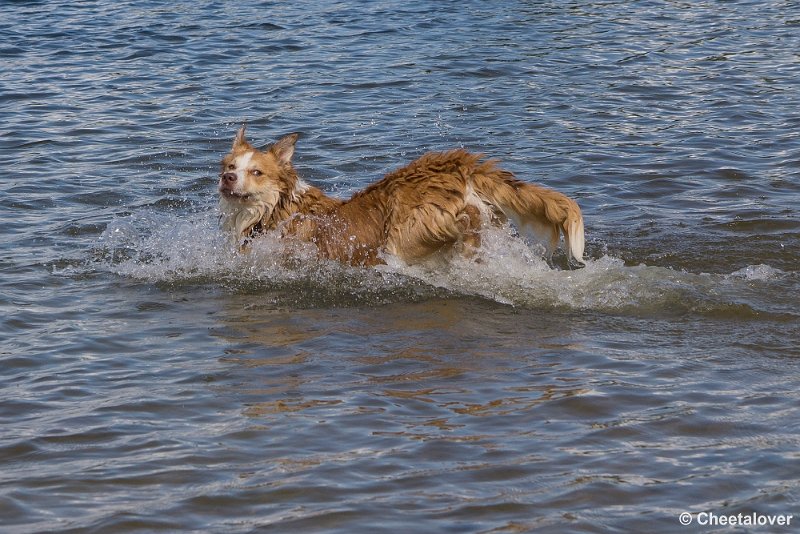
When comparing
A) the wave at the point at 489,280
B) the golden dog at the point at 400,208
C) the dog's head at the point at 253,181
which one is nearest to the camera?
the wave at the point at 489,280

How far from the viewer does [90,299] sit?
25.4ft

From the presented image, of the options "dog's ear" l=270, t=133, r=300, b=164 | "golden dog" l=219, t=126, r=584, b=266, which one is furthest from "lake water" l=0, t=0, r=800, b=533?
"dog's ear" l=270, t=133, r=300, b=164

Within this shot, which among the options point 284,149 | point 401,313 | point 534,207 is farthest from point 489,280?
point 284,149

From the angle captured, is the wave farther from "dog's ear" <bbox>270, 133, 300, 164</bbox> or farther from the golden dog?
"dog's ear" <bbox>270, 133, 300, 164</bbox>

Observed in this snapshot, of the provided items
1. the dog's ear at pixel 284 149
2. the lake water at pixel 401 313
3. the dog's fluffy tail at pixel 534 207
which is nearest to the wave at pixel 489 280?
the lake water at pixel 401 313

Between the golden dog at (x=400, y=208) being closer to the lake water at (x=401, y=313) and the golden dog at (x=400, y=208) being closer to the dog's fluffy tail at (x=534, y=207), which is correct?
the dog's fluffy tail at (x=534, y=207)

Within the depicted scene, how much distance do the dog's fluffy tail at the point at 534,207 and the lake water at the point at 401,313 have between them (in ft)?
0.71

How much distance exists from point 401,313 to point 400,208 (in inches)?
29.4

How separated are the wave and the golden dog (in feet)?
0.37

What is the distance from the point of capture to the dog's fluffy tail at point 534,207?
24.5 ft

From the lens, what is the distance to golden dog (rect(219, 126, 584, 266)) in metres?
7.59

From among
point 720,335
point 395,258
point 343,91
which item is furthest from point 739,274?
point 343,91

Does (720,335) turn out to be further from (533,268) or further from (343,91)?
(343,91)

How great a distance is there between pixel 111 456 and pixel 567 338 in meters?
2.82
